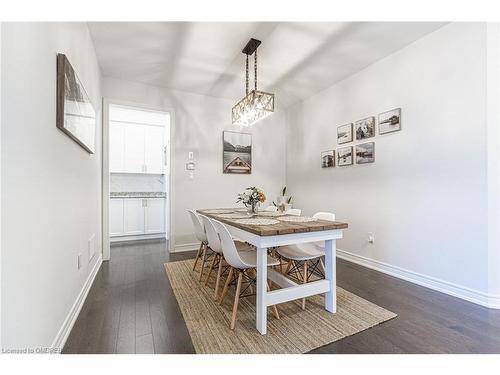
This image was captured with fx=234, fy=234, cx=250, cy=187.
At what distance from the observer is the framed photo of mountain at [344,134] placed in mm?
3475

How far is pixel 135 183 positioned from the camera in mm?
5383

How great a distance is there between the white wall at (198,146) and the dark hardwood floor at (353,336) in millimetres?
1486

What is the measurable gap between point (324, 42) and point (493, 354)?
3112 millimetres

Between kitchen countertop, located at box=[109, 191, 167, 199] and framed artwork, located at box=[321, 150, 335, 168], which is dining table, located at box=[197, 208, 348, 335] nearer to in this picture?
framed artwork, located at box=[321, 150, 335, 168]

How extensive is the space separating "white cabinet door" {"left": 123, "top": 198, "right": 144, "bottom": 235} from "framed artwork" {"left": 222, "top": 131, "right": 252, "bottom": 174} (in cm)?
201

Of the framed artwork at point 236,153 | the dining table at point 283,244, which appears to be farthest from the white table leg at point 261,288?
the framed artwork at point 236,153

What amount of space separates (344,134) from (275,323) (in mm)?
2826

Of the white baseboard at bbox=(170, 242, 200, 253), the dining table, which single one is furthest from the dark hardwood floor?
the white baseboard at bbox=(170, 242, 200, 253)

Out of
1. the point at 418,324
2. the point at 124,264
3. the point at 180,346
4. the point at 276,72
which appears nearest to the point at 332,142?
the point at 276,72

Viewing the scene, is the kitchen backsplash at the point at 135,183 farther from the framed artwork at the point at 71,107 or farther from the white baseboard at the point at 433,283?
the white baseboard at the point at 433,283

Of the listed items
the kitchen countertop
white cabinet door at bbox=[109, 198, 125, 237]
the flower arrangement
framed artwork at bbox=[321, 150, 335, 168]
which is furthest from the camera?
the kitchen countertop

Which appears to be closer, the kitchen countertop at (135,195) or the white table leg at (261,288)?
the white table leg at (261,288)

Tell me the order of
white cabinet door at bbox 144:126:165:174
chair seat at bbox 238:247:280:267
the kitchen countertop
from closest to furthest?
chair seat at bbox 238:247:280:267 < the kitchen countertop < white cabinet door at bbox 144:126:165:174

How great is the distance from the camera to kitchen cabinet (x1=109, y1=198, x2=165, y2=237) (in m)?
4.65
